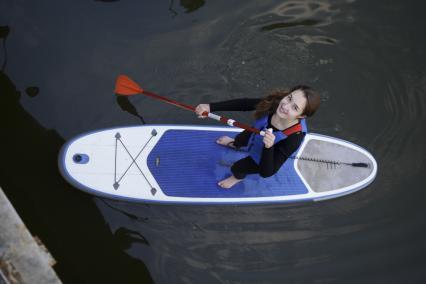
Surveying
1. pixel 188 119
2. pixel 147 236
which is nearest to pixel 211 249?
pixel 147 236

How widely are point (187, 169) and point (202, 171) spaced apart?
145 mm

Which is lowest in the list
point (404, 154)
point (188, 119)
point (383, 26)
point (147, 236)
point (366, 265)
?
point (366, 265)

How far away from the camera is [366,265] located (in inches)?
171

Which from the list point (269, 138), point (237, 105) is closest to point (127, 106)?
point (237, 105)

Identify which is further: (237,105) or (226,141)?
(226,141)

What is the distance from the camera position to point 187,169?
410 centimetres

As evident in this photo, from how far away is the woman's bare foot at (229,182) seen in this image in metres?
4.02

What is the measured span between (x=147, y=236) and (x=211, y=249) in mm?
642

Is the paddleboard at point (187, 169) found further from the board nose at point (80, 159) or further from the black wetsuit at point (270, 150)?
the black wetsuit at point (270, 150)

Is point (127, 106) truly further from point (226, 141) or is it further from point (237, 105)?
point (237, 105)

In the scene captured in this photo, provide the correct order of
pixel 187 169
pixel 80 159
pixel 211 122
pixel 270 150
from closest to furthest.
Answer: pixel 270 150, pixel 80 159, pixel 187 169, pixel 211 122

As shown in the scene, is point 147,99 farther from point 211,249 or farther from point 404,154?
point 404,154

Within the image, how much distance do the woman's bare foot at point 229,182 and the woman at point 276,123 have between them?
26cm

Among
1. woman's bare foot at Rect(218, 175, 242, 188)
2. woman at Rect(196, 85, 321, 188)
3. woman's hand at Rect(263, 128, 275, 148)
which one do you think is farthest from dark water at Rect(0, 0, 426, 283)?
woman's hand at Rect(263, 128, 275, 148)
